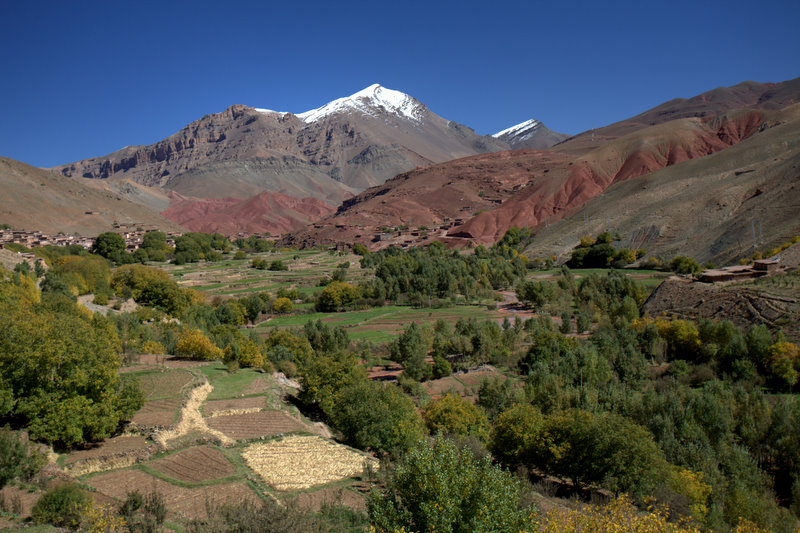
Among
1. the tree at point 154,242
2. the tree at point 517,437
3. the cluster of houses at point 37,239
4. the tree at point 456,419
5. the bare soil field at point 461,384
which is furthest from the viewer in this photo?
the tree at point 154,242

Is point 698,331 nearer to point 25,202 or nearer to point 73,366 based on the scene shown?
point 73,366

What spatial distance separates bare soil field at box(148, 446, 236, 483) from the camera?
1742 cm

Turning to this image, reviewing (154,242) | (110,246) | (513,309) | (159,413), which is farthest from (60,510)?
(154,242)

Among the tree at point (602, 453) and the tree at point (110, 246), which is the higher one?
the tree at point (110, 246)

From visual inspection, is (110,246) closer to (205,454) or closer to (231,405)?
(231,405)

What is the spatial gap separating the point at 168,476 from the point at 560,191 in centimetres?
12236

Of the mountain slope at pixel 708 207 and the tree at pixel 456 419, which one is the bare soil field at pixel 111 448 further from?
the mountain slope at pixel 708 207

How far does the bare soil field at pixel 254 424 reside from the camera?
21.8 metres

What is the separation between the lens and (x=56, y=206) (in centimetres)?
12769

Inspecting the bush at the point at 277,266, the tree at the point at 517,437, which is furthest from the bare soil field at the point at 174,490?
the bush at the point at 277,266

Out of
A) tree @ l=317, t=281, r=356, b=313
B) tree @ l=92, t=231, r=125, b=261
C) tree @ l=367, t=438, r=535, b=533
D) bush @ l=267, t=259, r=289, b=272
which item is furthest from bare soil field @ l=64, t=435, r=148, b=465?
tree @ l=92, t=231, r=125, b=261

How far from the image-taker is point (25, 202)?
122 m

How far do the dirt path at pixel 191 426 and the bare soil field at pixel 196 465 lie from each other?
0.92m

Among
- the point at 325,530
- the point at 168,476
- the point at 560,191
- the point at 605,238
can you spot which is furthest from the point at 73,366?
the point at 560,191
